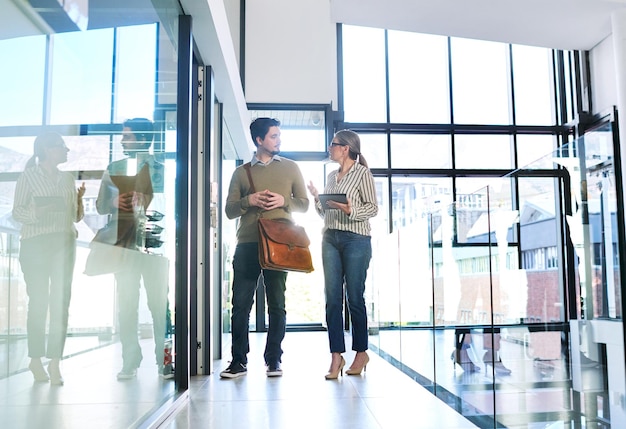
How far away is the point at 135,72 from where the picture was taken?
1.93m

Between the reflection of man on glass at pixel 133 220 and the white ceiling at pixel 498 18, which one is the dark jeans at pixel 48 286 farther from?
the white ceiling at pixel 498 18

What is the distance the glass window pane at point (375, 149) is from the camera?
25.1 ft

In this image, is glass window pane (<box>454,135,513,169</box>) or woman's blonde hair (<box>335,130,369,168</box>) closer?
woman's blonde hair (<box>335,130,369,168</box>)

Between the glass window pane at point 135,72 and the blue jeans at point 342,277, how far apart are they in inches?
59.2

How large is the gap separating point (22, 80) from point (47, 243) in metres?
0.32

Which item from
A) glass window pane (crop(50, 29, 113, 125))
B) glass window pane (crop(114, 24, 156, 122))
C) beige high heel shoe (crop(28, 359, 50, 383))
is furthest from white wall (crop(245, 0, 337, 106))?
beige high heel shoe (crop(28, 359, 50, 383))

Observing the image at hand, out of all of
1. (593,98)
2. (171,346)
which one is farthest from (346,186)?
(593,98)

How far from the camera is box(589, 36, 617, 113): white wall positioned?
24.1ft

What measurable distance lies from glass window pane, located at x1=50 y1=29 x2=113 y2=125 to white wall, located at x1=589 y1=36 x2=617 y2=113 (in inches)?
275

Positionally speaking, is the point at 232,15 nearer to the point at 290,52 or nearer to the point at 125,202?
the point at 290,52

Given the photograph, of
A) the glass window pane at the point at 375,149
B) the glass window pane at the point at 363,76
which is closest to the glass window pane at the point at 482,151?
the glass window pane at the point at 375,149

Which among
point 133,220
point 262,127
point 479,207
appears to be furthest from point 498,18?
point 133,220

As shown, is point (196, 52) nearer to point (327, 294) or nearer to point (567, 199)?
point (327, 294)

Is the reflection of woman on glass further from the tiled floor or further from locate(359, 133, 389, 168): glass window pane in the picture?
locate(359, 133, 389, 168): glass window pane
